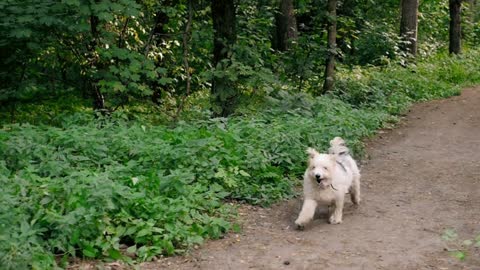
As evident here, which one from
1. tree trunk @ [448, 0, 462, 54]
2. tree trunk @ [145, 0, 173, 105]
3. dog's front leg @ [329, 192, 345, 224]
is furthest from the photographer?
tree trunk @ [448, 0, 462, 54]

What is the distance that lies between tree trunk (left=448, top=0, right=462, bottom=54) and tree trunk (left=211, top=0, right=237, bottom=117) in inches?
494

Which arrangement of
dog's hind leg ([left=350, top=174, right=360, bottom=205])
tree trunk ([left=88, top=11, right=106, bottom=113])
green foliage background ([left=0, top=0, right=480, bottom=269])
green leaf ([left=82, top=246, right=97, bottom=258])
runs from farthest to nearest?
tree trunk ([left=88, top=11, right=106, bottom=113]) < dog's hind leg ([left=350, top=174, right=360, bottom=205]) < green foliage background ([left=0, top=0, right=480, bottom=269]) < green leaf ([left=82, top=246, right=97, bottom=258])

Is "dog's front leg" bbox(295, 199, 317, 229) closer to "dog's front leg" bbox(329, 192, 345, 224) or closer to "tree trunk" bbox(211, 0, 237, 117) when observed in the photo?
"dog's front leg" bbox(329, 192, 345, 224)

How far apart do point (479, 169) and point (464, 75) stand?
10080 millimetres

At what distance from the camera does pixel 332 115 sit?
10438mm

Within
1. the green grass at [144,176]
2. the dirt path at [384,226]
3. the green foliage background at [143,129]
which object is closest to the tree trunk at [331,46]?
the green foliage background at [143,129]

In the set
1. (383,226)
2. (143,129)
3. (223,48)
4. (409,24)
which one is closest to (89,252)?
(383,226)

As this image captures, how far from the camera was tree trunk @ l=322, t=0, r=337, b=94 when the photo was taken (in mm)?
13109

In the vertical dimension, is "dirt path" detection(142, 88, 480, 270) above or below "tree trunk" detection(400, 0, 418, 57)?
below

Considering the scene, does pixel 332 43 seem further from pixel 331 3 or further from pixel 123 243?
pixel 123 243

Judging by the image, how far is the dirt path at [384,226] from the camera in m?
5.57

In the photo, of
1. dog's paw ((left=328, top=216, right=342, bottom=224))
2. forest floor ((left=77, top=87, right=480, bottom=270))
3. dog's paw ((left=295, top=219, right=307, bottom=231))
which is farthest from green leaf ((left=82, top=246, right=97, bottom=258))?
dog's paw ((left=328, top=216, right=342, bottom=224))

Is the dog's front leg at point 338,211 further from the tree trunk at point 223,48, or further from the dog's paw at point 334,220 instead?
the tree trunk at point 223,48

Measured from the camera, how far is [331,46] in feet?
44.1
